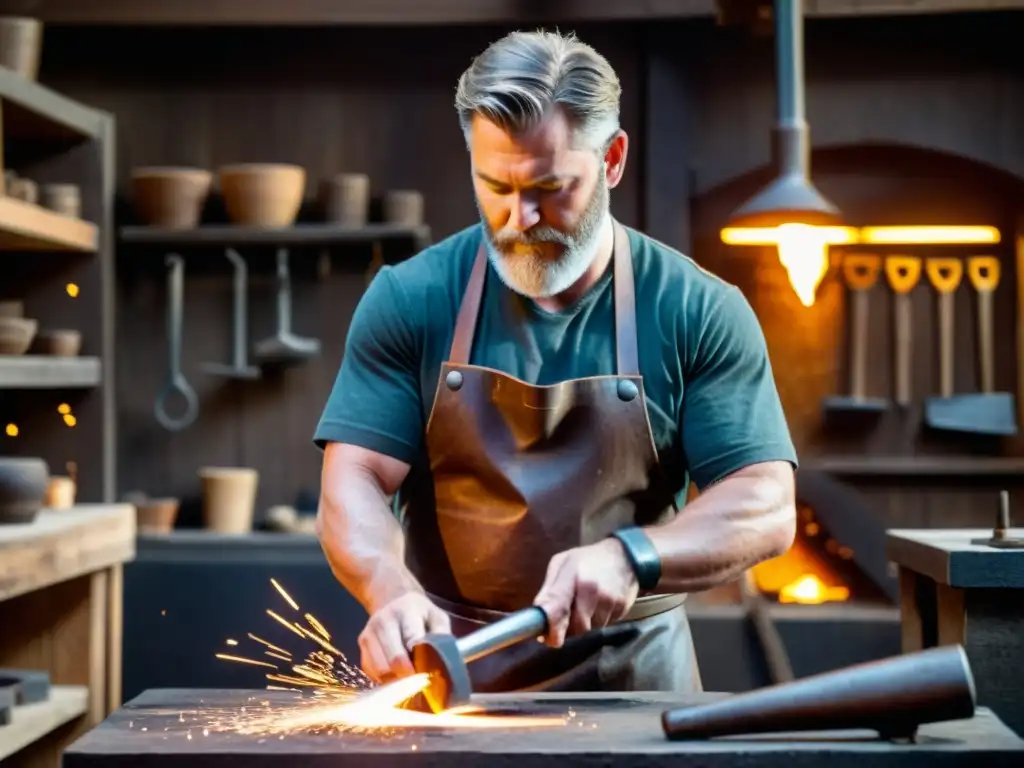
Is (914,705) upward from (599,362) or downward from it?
downward

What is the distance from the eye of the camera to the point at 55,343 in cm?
453

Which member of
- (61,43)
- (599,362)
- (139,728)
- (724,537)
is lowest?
(139,728)

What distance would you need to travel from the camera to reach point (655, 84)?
508 cm

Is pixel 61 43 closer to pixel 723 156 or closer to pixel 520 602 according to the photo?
pixel 723 156

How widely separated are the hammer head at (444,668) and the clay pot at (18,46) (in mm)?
3115

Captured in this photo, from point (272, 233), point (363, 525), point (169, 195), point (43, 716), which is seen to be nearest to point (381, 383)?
point (363, 525)

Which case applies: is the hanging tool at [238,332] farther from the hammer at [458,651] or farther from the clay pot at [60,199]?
the hammer at [458,651]

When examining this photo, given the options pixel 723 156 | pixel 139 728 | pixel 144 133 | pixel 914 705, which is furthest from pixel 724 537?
pixel 144 133

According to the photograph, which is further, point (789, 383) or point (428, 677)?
point (789, 383)

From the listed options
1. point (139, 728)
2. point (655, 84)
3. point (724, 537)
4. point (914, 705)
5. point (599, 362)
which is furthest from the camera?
point (655, 84)

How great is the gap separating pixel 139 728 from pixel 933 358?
4083 mm

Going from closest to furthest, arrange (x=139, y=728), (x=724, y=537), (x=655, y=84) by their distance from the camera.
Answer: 1. (x=139, y=728)
2. (x=724, y=537)
3. (x=655, y=84)

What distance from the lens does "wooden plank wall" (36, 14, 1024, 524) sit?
511 centimetres

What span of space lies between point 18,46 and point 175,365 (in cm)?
126
